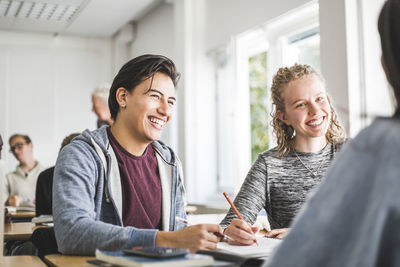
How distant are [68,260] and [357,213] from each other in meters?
0.90

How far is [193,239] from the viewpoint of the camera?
3.90 feet

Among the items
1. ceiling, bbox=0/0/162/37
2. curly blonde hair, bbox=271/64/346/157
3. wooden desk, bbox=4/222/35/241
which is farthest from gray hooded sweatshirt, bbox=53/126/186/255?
ceiling, bbox=0/0/162/37

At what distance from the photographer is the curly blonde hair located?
189cm

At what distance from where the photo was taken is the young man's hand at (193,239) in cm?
118

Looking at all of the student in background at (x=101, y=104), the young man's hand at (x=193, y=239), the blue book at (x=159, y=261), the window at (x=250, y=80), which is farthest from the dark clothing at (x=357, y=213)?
the student in background at (x=101, y=104)

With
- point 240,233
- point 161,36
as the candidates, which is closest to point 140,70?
point 240,233

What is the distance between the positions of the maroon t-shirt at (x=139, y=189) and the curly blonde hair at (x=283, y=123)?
53 cm

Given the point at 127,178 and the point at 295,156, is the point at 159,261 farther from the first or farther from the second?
the point at 295,156

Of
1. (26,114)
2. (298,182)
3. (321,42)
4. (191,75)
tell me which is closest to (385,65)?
(298,182)

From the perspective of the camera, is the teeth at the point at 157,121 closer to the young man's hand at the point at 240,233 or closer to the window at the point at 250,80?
the young man's hand at the point at 240,233

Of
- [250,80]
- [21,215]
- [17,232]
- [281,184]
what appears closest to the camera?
[281,184]

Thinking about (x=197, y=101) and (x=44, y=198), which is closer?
(x=44, y=198)

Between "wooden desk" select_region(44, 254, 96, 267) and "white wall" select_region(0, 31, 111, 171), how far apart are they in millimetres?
5749

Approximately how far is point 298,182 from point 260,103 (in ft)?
8.94
